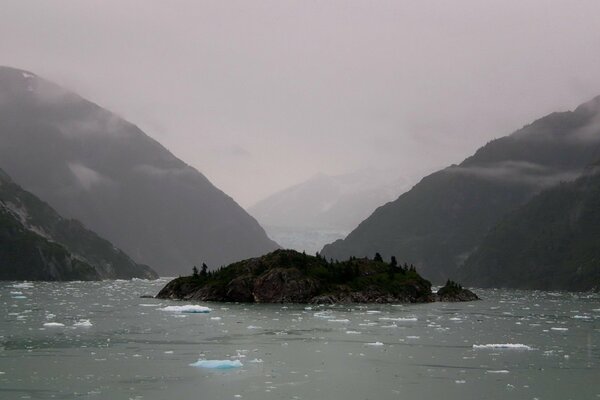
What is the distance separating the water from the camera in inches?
1201

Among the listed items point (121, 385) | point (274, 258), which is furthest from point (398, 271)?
point (121, 385)

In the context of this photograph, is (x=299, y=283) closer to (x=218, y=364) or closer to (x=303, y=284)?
(x=303, y=284)

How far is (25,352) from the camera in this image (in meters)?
41.6

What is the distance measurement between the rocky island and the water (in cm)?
4062

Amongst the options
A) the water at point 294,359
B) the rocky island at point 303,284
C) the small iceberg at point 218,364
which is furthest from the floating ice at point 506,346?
the rocky island at point 303,284

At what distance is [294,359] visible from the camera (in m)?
40.8

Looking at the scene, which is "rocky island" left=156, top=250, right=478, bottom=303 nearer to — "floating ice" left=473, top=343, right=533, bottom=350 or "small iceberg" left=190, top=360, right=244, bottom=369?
"floating ice" left=473, top=343, right=533, bottom=350

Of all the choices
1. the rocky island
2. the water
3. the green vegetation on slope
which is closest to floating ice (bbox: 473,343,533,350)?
the water

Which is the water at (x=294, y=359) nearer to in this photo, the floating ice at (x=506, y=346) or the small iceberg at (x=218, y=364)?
the small iceberg at (x=218, y=364)

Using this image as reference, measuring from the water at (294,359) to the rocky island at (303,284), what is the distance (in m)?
40.6

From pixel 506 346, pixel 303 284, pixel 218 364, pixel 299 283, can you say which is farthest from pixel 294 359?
pixel 303 284

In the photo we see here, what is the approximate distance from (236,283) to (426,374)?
79.9 m

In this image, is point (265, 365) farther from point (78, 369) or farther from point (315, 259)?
point (315, 259)

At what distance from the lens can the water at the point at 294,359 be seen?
1201 inches
